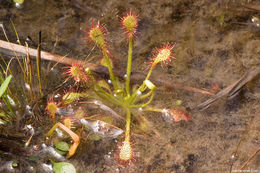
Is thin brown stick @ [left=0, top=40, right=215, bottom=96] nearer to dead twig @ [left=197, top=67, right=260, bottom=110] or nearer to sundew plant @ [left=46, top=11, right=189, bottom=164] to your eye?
sundew plant @ [left=46, top=11, right=189, bottom=164]

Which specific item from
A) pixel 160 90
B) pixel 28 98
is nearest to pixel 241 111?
pixel 160 90

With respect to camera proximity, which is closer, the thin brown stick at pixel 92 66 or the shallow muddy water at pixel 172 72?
the shallow muddy water at pixel 172 72

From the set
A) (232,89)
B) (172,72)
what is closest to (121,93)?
(172,72)

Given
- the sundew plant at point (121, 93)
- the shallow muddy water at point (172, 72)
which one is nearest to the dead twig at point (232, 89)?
the shallow muddy water at point (172, 72)

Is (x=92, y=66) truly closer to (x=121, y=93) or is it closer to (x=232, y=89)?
(x=121, y=93)

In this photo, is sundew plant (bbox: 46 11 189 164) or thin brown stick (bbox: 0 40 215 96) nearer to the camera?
sundew plant (bbox: 46 11 189 164)

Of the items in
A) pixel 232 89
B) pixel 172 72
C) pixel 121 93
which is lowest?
pixel 121 93

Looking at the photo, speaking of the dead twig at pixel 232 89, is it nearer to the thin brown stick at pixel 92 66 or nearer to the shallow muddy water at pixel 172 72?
the shallow muddy water at pixel 172 72

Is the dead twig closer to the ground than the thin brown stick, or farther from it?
closer to the ground

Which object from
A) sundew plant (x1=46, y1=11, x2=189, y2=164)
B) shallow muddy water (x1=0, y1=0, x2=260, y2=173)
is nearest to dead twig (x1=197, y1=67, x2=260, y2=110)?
shallow muddy water (x1=0, y1=0, x2=260, y2=173)
